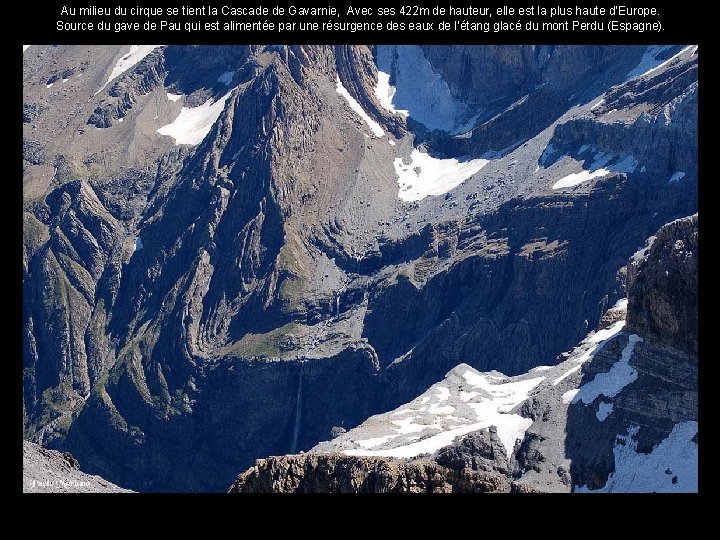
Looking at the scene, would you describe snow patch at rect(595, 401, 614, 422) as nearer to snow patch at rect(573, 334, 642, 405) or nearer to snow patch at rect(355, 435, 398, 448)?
snow patch at rect(573, 334, 642, 405)

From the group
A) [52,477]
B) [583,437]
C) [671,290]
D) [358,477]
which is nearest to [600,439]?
[583,437]

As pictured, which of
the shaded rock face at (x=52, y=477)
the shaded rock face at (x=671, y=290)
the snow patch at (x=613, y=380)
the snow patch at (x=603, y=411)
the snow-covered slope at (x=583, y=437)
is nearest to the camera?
the shaded rock face at (x=52, y=477)

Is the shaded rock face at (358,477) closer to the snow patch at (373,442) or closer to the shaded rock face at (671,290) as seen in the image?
the snow patch at (373,442)

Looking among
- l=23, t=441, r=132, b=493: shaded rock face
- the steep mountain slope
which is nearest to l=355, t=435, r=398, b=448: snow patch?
the steep mountain slope

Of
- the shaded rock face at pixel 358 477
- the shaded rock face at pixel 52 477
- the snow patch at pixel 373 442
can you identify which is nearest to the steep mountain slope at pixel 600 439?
the shaded rock face at pixel 358 477
